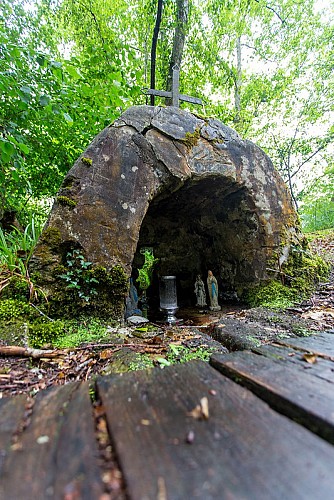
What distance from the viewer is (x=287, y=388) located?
2.53 ft

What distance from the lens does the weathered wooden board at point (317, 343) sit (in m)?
1.17

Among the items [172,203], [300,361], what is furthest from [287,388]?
[172,203]

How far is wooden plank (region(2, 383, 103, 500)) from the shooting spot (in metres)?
0.46

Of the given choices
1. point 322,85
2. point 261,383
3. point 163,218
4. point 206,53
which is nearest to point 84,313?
point 261,383

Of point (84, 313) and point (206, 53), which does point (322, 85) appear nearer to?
point (206, 53)

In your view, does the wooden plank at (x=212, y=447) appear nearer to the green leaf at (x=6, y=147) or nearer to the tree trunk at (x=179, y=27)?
the green leaf at (x=6, y=147)

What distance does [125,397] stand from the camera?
768 millimetres

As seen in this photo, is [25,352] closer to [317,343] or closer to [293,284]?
[317,343]

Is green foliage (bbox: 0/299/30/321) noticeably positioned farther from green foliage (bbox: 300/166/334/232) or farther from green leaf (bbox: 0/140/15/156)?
green foliage (bbox: 300/166/334/232)

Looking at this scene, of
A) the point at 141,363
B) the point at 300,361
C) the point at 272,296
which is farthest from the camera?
the point at 272,296

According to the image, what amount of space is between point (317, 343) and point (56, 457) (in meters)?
1.28

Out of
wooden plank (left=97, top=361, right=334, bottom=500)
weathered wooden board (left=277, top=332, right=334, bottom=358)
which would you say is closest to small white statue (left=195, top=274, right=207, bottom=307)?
weathered wooden board (left=277, top=332, right=334, bottom=358)

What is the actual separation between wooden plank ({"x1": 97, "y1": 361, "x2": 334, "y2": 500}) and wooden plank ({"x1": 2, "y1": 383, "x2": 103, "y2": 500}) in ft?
0.20

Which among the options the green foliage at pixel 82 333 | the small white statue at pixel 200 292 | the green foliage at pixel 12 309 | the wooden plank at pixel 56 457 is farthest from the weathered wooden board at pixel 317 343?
the small white statue at pixel 200 292
